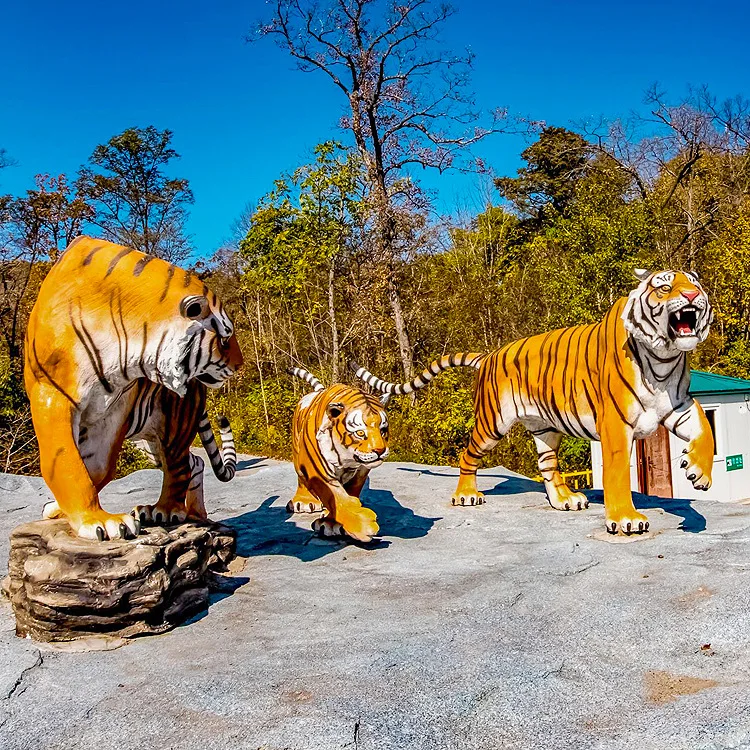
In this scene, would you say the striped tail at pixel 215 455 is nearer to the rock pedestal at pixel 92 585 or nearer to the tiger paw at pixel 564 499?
the rock pedestal at pixel 92 585

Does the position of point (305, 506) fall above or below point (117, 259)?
below

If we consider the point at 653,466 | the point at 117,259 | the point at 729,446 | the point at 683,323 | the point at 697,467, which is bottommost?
the point at 653,466

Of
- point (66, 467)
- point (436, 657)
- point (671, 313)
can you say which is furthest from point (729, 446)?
point (66, 467)

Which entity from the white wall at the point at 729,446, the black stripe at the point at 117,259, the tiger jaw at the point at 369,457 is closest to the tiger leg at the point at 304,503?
the tiger jaw at the point at 369,457

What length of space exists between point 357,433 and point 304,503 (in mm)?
1659

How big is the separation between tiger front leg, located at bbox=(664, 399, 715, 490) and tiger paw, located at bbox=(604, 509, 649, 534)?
0.45 meters

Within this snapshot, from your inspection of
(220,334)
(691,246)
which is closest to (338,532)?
(220,334)

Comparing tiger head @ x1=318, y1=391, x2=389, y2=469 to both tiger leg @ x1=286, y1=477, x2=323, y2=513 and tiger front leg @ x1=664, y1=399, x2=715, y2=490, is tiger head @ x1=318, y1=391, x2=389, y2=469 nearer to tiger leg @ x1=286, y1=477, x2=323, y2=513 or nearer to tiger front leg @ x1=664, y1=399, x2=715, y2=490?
tiger leg @ x1=286, y1=477, x2=323, y2=513

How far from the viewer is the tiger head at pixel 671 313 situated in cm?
436

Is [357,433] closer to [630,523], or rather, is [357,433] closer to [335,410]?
[335,410]

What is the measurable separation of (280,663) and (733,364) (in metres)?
12.8

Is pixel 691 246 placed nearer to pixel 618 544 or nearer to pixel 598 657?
pixel 618 544

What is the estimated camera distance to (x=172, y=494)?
170 inches

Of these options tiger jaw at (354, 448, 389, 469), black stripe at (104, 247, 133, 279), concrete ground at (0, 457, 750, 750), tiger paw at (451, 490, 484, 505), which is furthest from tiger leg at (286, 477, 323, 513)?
black stripe at (104, 247, 133, 279)
